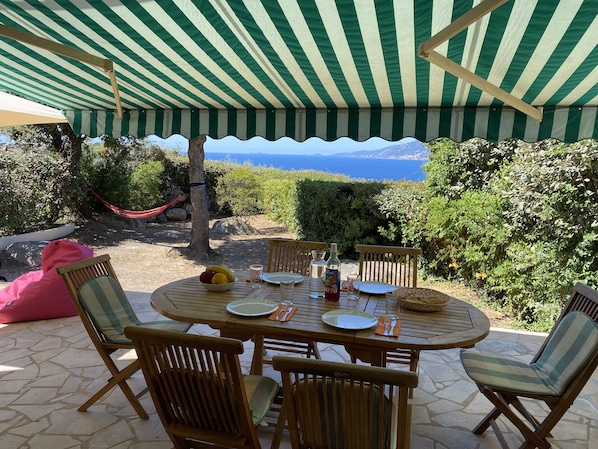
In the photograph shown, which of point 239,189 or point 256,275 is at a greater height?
point 239,189

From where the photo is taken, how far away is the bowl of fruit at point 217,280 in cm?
309

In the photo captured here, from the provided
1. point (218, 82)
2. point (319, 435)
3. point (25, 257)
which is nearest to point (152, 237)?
point (25, 257)

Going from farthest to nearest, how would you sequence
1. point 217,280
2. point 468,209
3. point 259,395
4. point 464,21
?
point 468,209, point 217,280, point 259,395, point 464,21

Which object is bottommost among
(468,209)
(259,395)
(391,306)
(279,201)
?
(259,395)

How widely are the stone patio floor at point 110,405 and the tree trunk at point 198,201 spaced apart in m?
4.10

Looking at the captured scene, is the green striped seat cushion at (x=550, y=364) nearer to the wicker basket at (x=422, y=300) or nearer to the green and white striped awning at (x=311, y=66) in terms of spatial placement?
the wicker basket at (x=422, y=300)

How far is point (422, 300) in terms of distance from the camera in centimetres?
281

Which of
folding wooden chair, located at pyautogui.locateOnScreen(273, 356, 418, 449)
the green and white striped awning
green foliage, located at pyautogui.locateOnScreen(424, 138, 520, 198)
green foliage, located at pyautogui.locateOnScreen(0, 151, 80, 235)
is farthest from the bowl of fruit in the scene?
green foliage, located at pyautogui.locateOnScreen(0, 151, 80, 235)

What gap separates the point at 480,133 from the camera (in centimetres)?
376

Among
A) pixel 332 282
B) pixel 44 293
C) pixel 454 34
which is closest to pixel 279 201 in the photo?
pixel 44 293

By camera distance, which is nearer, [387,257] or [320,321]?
[320,321]

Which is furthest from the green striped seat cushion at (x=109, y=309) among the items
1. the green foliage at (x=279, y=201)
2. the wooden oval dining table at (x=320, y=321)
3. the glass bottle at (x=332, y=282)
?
the green foliage at (x=279, y=201)

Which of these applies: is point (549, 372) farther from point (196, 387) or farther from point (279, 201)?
point (279, 201)

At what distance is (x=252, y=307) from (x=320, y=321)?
0.47m
